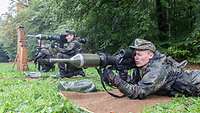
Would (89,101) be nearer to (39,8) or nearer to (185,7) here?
(185,7)

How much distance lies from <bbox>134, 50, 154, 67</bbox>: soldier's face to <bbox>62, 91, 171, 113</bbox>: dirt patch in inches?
19.2

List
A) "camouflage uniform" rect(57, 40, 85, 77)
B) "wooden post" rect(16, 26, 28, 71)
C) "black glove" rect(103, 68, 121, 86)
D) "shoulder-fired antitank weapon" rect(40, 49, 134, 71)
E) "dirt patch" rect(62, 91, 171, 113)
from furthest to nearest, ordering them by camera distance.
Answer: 1. "wooden post" rect(16, 26, 28, 71)
2. "camouflage uniform" rect(57, 40, 85, 77)
3. "black glove" rect(103, 68, 121, 86)
4. "dirt patch" rect(62, 91, 171, 113)
5. "shoulder-fired antitank weapon" rect(40, 49, 134, 71)

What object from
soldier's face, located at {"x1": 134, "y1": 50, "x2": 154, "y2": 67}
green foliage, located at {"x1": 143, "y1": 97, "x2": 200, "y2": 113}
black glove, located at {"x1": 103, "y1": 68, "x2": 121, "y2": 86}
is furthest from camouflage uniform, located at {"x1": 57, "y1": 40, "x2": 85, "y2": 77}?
green foliage, located at {"x1": 143, "y1": 97, "x2": 200, "y2": 113}

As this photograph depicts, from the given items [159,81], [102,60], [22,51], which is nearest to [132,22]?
[22,51]

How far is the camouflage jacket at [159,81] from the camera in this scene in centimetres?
558

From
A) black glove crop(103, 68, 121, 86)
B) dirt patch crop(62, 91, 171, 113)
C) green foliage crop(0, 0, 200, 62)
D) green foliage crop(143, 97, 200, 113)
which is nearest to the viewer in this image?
green foliage crop(143, 97, 200, 113)

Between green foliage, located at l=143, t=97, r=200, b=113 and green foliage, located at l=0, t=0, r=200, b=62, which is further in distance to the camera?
green foliage, located at l=0, t=0, r=200, b=62

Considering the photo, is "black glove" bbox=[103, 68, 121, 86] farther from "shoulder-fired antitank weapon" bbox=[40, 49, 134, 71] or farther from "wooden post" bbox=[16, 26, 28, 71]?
"wooden post" bbox=[16, 26, 28, 71]

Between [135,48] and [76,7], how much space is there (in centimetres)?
1256

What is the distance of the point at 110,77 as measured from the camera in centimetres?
545

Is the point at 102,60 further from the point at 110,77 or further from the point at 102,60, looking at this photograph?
the point at 110,77

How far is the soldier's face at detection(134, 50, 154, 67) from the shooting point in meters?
5.67

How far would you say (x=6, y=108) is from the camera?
5.07 m

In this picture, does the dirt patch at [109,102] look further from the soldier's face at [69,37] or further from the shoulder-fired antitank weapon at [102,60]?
the soldier's face at [69,37]
